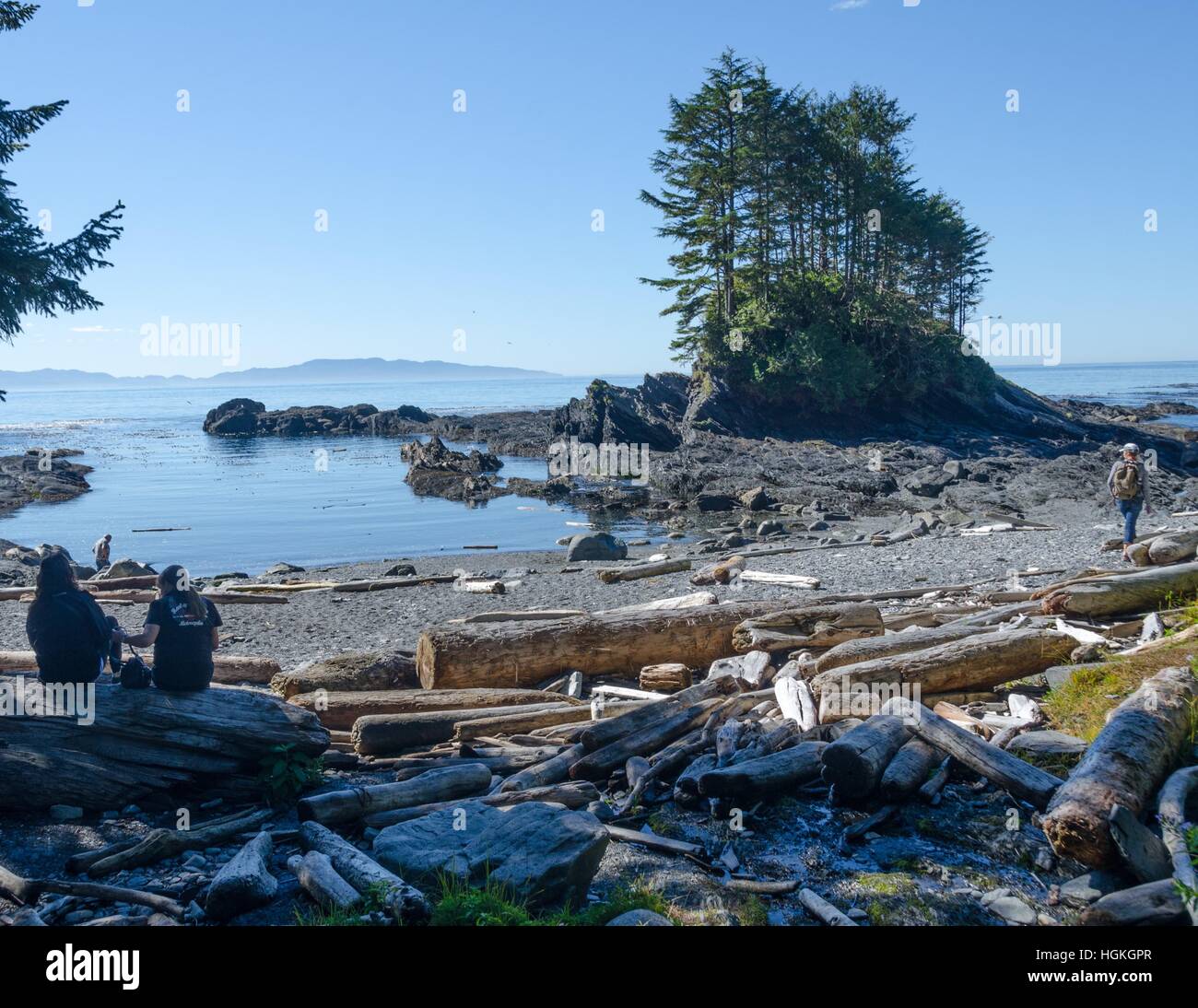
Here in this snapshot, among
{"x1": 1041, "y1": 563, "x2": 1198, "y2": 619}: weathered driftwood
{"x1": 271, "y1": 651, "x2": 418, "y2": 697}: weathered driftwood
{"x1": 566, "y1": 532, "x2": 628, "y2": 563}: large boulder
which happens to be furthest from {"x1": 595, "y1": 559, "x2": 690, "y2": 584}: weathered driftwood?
{"x1": 1041, "y1": 563, "x2": 1198, "y2": 619}: weathered driftwood

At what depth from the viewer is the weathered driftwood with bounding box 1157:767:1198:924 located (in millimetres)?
5027

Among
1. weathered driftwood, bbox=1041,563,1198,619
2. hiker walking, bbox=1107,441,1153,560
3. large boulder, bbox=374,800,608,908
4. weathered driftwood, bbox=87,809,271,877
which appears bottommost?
weathered driftwood, bbox=87,809,271,877

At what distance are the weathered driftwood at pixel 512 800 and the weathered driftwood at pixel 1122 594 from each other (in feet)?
25.2

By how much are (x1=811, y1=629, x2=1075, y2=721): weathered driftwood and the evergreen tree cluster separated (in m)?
43.5

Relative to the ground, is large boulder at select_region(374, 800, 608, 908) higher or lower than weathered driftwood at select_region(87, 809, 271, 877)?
higher

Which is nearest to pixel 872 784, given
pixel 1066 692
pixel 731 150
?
pixel 1066 692

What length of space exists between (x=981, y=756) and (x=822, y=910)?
2490 millimetres

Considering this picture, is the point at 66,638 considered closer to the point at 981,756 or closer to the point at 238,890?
the point at 238,890

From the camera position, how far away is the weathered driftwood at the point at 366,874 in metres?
5.14

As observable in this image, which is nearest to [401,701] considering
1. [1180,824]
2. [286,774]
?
[286,774]

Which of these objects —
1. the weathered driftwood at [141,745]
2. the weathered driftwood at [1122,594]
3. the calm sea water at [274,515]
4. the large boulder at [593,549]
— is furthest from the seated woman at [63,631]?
the calm sea water at [274,515]

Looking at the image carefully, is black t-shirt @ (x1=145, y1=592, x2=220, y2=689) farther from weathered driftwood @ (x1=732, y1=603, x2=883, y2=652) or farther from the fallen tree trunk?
weathered driftwood @ (x1=732, y1=603, x2=883, y2=652)

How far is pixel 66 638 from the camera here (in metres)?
7.67
